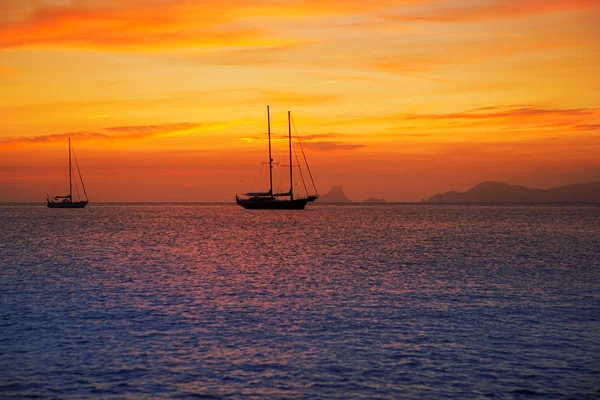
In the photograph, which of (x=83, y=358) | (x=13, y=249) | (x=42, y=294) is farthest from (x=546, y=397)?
(x=13, y=249)

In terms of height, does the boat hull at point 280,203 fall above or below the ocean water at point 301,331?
above

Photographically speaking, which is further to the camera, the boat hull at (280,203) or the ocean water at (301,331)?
the boat hull at (280,203)

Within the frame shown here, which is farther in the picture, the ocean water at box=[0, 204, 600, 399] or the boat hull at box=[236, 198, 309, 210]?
the boat hull at box=[236, 198, 309, 210]

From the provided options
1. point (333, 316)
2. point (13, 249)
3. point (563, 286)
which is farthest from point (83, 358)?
point (13, 249)

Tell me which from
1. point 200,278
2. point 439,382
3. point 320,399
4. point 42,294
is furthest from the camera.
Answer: point 200,278

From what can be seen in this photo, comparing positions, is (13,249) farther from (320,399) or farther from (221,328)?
(320,399)

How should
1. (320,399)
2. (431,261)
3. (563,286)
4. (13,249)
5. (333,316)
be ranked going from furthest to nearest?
(13,249) < (431,261) < (563,286) < (333,316) < (320,399)

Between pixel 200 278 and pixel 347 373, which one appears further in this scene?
pixel 200 278

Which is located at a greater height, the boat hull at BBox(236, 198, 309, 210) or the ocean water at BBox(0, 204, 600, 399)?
the boat hull at BBox(236, 198, 309, 210)

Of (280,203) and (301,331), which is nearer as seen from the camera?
(301,331)

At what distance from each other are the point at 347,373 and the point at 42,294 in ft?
70.8

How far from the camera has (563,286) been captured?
117 feet

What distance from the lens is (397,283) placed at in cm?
3741

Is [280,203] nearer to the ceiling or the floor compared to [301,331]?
nearer to the ceiling
